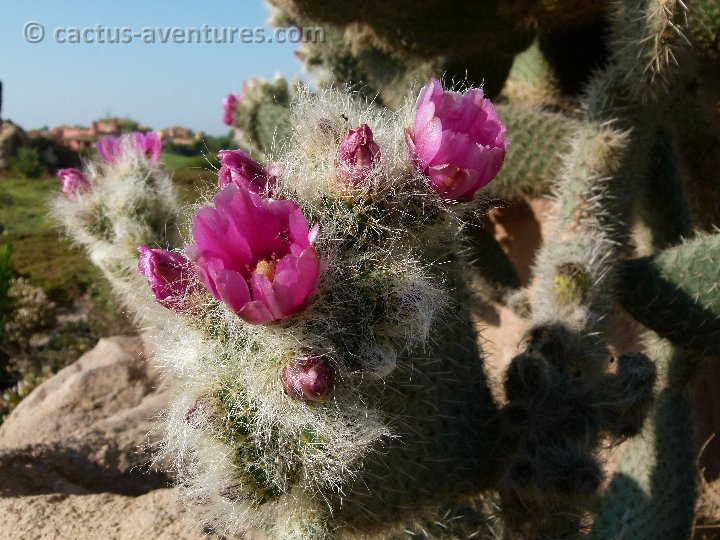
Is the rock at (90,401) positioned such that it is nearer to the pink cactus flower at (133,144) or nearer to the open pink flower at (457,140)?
the pink cactus flower at (133,144)

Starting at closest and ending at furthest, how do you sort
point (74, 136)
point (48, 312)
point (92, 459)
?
point (92, 459) < point (48, 312) < point (74, 136)

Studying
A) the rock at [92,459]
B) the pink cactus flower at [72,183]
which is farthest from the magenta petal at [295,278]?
the pink cactus flower at [72,183]

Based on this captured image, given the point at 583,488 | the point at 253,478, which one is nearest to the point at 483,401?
the point at 583,488

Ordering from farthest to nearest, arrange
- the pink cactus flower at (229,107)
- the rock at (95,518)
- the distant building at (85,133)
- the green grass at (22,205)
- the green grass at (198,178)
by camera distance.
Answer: the distant building at (85,133) → the green grass at (22,205) → the pink cactus flower at (229,107) → the rock at (95,518) → the green grass at (198,178)

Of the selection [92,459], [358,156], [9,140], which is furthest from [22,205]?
[358,156]

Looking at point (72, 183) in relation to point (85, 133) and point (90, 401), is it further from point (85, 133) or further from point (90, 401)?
point (85, 133)

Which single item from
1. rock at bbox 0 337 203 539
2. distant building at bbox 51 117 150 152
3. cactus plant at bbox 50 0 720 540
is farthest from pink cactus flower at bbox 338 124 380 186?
distant building at bbox 51 117 150 152
